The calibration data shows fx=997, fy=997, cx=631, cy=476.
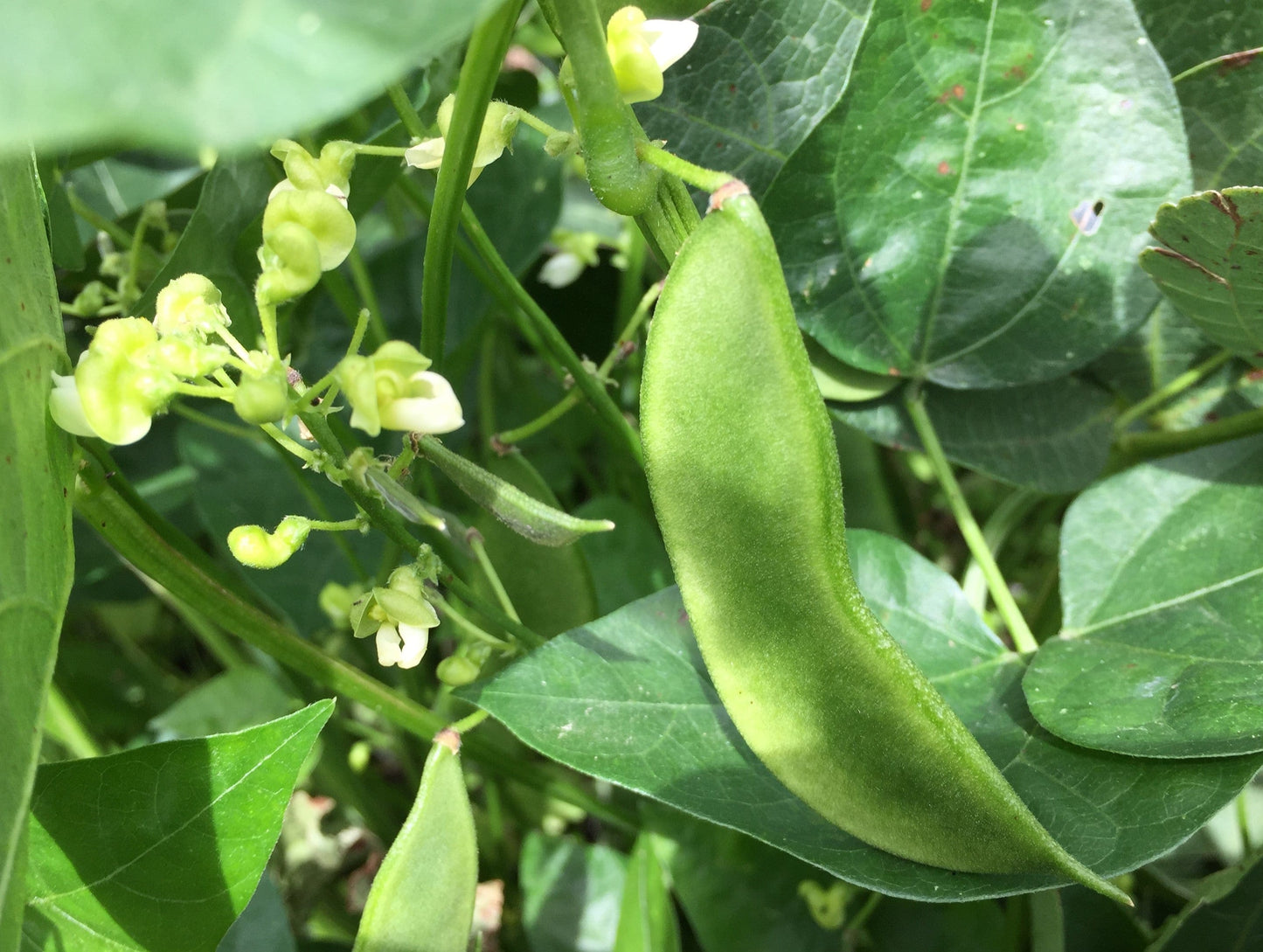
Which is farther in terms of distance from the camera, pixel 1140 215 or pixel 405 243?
pixel 405 243

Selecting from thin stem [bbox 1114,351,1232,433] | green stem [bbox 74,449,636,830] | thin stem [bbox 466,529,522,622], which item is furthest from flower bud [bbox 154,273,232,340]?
thin stem [bbox 1114,351,1232,433]

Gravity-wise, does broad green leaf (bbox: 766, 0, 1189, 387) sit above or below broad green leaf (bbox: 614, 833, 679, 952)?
above

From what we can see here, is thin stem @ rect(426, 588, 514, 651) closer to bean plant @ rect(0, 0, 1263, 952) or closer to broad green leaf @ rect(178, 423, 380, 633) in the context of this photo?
bean plant @ rect(0, 0, 1263, 952)

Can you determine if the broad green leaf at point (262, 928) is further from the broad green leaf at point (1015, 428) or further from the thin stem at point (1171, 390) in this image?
the thin stem at point (1171, 390)

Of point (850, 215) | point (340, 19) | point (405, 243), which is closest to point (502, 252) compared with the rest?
point (405, 243)

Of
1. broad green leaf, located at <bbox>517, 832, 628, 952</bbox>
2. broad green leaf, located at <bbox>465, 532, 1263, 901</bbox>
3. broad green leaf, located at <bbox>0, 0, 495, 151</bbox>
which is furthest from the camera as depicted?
broad green leaf, located at <bbox>517, 832, 628, 952</bbox>

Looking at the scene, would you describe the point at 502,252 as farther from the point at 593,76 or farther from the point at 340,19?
the point at 340,19

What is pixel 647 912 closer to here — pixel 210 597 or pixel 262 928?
pixel 262 928
